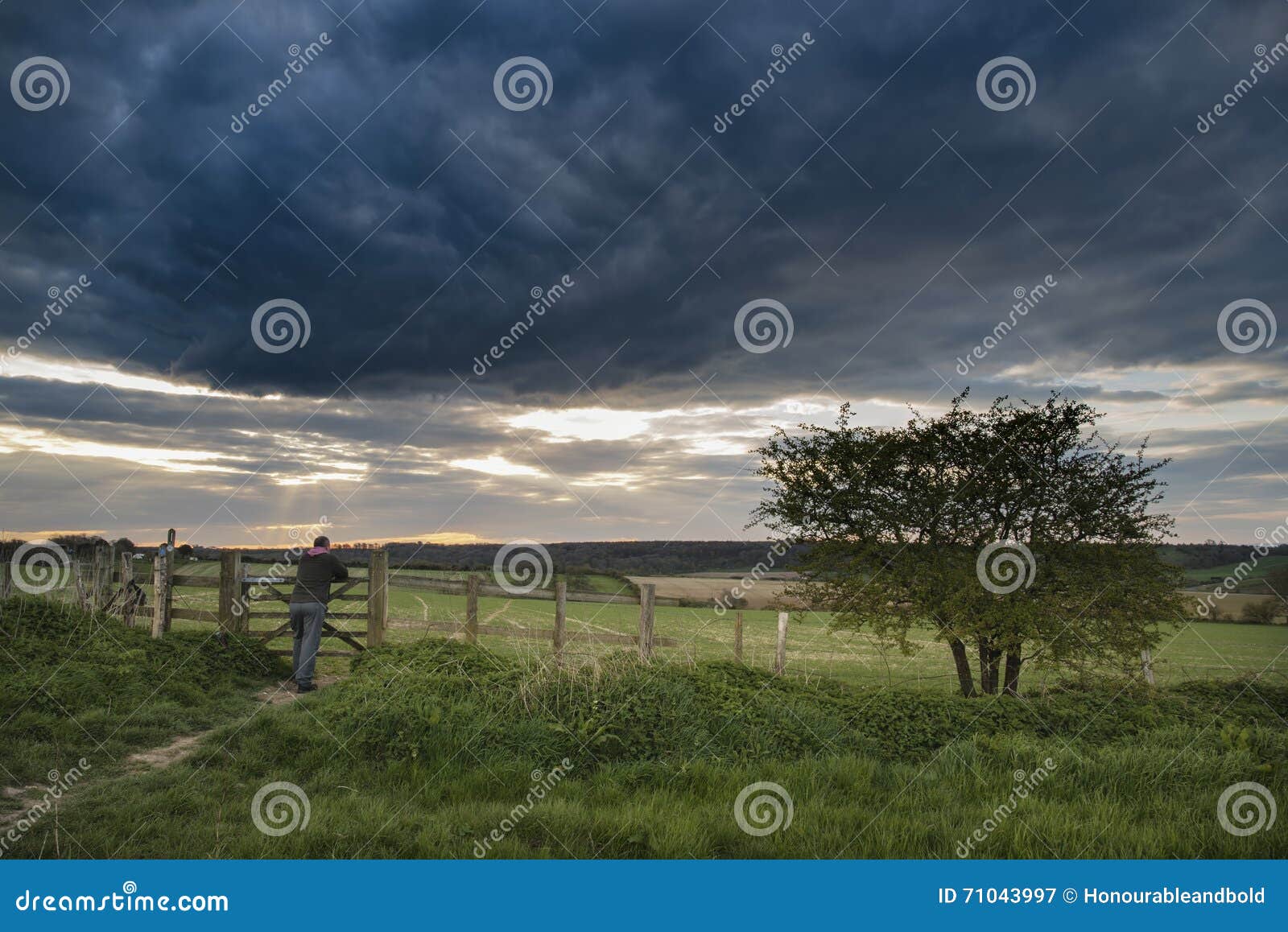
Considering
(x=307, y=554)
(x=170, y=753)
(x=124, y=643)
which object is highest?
(x=307, y=554)

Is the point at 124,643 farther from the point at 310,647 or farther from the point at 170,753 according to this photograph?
the point at 170,753

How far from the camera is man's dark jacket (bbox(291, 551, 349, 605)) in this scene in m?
14.3

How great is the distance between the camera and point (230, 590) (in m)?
16.5

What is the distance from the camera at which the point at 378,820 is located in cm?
629

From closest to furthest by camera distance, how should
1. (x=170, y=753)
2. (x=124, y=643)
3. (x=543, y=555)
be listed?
1. (x=170, y=753)
2. (x=124, y=643)
3. (x=543, y=555)

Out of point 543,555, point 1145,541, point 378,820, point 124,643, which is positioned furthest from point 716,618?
point 378,820

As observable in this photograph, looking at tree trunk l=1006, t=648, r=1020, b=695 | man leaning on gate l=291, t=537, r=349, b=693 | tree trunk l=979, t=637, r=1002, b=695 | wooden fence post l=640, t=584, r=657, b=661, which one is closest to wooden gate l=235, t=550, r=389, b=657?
man leaning on gate l=291, t=537, r=349, b=693

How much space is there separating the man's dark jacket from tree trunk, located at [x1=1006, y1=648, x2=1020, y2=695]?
1209 cm

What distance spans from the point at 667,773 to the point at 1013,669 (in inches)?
384

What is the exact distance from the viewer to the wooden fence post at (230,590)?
1623 cm

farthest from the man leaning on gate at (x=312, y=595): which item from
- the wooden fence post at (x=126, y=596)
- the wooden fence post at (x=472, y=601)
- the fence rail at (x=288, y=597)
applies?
the wooden fence post at (x=126, y=596)

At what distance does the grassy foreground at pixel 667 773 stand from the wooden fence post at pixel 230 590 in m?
4.14

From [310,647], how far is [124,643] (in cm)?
320

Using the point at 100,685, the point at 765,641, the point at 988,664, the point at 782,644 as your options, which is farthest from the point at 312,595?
the point at 765,641
